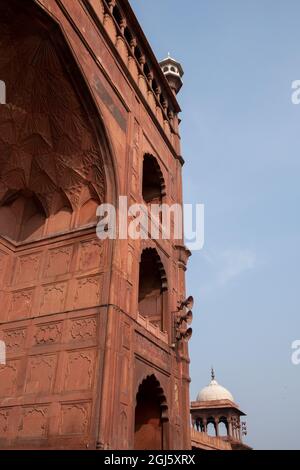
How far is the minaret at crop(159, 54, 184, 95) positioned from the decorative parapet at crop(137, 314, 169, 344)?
33.5 feet

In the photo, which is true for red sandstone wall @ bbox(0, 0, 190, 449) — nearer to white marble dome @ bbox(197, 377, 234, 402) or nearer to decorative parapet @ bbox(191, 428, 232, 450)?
decorative parapet @ bbox(191, 428, 232, 450)

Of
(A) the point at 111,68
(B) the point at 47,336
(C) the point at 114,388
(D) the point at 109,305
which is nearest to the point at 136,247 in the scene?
(D) the point at 109,305

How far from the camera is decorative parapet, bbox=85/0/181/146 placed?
11625mm

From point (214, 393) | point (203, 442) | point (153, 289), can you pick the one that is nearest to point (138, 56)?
point (153, 289)

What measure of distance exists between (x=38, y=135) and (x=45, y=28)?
2.30m

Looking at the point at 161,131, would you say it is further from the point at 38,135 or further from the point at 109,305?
the point at 109,305

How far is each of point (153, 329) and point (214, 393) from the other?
18.6 metres

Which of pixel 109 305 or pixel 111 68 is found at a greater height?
pixel 111 68

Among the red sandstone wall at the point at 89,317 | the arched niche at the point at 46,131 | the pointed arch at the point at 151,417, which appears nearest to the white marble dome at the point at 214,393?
the red sandstone wall at the point at 89,317

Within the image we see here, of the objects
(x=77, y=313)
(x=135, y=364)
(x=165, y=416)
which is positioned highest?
(x=77, y=313)

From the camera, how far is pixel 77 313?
28.8 ft

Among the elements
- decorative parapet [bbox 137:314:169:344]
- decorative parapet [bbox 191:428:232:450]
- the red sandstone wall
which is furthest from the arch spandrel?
decorative parapet [bbox 191:428:232:450]
